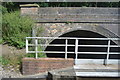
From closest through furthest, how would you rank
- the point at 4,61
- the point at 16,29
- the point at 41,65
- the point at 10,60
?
the point at 41,65 → the point at 4,61 → the point at 10,60 → the point at 16,29

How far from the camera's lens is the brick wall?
5.12 m

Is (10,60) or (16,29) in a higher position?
(16,29)

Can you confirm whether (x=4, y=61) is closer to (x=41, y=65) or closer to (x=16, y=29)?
(x=41, y=65)

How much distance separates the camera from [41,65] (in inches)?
203

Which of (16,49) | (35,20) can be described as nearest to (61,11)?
(35,20)

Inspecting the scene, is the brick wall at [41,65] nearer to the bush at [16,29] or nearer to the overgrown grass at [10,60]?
the overgrown grass at [10,60]

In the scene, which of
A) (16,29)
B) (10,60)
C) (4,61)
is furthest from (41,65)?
(16,29)

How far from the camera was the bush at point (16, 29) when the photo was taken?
25.5 feet

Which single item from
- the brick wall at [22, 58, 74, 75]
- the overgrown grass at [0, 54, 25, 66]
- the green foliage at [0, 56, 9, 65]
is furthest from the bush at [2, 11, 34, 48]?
the brick wall at [22, 58, 74, 75]

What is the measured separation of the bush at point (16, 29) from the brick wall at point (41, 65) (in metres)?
2.65

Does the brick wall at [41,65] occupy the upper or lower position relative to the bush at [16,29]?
lower

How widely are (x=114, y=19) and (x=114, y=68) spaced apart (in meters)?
4.66

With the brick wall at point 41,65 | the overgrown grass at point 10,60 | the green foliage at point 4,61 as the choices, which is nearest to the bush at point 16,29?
the overgrown grass at point 10,60

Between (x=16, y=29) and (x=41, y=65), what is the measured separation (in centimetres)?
361
